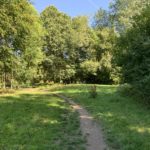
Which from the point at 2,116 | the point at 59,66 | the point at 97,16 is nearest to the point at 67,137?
the point at 2,116

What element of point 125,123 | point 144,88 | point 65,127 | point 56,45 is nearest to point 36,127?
point 65,127

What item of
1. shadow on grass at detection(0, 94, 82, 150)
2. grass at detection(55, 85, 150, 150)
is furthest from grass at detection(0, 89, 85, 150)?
grass at detection(55, 85, 150, 150)

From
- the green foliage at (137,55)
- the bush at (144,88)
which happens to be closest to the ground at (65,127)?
the bush at (144,88)

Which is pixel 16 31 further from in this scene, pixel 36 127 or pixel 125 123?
pixel 125 123

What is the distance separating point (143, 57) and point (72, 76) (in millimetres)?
37641

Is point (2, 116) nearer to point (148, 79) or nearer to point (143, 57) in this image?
point (148, 79)

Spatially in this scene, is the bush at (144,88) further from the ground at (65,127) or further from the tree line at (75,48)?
the tree line at (75,48)

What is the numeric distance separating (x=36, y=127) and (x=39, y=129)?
0.49 m

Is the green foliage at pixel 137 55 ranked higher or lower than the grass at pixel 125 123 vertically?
higher

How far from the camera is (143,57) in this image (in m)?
24.4

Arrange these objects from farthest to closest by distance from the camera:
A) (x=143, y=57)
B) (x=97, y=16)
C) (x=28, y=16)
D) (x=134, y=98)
A: (x=97, y=16), (x=28, y=16), (x=134, y=98), (x=143, y=57)

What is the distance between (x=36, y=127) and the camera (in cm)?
1512

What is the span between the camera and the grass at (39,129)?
11.9m

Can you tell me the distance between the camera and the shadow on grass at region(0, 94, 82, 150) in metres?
12.1
